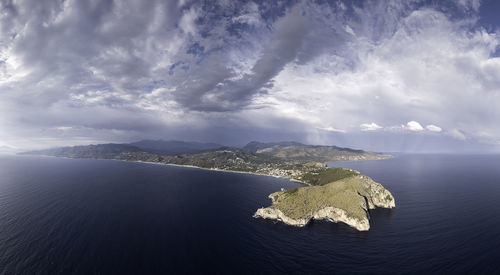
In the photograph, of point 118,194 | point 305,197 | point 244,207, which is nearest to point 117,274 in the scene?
point 244,207

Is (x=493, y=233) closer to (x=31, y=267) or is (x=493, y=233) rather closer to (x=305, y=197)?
(x=305, y=197)

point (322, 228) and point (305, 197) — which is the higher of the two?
point (305, 197)

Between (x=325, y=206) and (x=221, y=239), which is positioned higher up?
(x=325, y=206)

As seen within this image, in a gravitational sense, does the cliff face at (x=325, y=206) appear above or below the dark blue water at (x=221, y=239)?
above

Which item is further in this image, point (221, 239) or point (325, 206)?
point (325, 206)

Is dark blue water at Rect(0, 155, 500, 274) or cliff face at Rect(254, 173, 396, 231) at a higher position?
cliff face at Rect(254, 173, 396, 231)

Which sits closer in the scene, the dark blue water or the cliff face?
the dark blue water

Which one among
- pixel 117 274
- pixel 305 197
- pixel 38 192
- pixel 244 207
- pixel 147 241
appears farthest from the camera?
pixel 38 192

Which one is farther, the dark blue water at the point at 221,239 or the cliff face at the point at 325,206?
the cliff face at the point at 325,206
